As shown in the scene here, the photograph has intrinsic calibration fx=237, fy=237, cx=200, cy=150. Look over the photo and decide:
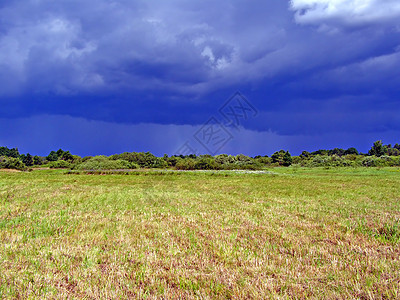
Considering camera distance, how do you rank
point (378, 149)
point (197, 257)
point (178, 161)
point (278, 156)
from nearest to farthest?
point (197, 257) → point (178, 161) → point (278, 156) → point (378, 149)

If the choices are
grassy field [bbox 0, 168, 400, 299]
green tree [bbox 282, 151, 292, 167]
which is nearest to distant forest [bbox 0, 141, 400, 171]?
green tree [bbox 282, 151, 292, 167]

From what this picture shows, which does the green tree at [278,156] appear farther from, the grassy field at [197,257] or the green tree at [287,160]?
the grassy field at [197,257]

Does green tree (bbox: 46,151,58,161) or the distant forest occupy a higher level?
green tree (bbox: 46,151,58,161)

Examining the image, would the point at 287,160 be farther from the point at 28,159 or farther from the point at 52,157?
the point at 28,159

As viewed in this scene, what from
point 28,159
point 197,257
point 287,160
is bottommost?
point 197,257

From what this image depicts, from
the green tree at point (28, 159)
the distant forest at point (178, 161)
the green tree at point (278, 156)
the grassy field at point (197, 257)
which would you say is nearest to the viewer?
the grassy field at point (197, 257)

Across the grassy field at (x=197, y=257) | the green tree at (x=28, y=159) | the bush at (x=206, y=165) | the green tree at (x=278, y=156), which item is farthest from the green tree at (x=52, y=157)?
the grassy field at (x=197, y=257)

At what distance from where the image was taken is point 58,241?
5121 mm

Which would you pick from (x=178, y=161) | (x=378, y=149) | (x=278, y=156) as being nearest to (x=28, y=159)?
(x=178, y=161)

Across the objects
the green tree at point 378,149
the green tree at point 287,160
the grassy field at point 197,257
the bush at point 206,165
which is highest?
the green tree at point 378,149

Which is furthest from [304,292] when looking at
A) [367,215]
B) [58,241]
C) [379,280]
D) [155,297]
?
[367,215]

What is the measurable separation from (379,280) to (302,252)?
1310mm

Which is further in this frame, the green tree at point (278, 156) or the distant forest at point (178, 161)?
the green tree at point (278, 156)

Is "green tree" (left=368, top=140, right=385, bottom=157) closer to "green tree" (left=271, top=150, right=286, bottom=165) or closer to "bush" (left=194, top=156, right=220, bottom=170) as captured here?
"green tree" (left=271, top=150, right=286, bottom=165)
